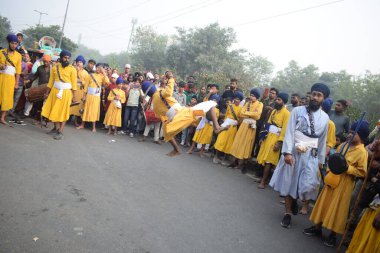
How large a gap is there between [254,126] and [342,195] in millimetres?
3865

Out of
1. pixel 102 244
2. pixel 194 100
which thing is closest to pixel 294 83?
pixel 194 100

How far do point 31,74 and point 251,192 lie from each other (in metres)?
7.84

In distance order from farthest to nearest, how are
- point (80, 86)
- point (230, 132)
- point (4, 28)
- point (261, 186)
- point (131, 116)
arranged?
point (4, 28) < point (131, 116) < point (80, 86) < point (230, 132) < point (261, 186)

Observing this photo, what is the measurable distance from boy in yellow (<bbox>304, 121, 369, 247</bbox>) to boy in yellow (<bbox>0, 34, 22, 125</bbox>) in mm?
7641

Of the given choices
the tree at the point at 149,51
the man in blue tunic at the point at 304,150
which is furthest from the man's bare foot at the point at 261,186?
the tree at the point at 149,51

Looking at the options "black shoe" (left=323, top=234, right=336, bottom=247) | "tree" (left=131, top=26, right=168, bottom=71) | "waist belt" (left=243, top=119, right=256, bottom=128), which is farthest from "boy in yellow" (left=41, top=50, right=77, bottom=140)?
"tree" (left=131, top=26, right=168, bottom=71)

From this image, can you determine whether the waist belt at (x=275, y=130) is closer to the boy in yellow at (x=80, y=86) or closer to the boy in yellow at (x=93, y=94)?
the boy in yellow at (x=93, y=94)

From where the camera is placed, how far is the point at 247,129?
855 centimetres

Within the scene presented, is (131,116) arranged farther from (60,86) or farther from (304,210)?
(304,210)

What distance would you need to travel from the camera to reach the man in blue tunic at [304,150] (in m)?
4.94

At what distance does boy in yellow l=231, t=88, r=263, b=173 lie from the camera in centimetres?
827

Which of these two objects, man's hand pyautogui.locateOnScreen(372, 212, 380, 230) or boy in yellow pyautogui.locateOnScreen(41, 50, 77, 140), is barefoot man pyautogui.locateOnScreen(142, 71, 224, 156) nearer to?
boy in yellow pyautogui.locateOnScreen(41, 50, 77, 140)

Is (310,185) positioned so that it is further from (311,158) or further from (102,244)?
(102,244)

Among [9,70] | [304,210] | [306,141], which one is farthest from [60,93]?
[304,210]
